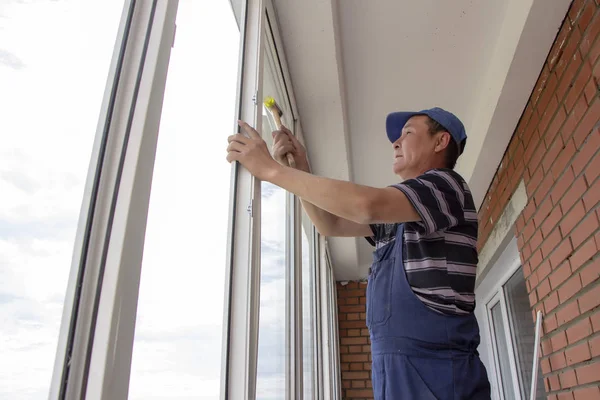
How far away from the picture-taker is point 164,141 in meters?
0.91

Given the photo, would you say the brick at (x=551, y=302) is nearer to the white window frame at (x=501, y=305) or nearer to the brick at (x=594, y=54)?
the white window frame at (x=501, y=305)

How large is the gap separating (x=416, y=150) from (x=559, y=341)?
4.05 feet

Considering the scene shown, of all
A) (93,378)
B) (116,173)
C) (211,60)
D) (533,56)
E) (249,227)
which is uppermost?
(533,56)

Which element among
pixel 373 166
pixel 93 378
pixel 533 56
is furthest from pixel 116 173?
pixel 373 166

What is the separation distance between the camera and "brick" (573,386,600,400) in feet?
5.68

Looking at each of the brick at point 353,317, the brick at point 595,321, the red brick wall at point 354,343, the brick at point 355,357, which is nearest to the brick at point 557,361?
the brick at point 595,321

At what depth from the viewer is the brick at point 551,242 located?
79.5 inches

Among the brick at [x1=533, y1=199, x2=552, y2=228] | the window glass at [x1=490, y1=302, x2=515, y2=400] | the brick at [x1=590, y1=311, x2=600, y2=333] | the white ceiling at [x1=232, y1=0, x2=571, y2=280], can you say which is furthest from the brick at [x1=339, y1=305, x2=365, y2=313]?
the brick at [x1=590, y1=311, x2=600, y2=333]

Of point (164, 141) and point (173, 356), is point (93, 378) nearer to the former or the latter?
point (173, 356)

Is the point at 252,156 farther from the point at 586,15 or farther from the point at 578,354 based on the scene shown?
the point at 578,354

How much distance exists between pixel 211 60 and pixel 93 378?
0.88 metres

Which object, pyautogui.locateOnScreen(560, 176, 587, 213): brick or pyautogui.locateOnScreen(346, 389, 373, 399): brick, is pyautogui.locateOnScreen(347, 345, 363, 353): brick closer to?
pyautogui.locateOnScreen(346, 389, 373, 399): brick

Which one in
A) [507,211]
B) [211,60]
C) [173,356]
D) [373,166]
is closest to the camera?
[173,356]

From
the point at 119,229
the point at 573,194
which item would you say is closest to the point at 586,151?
the point at 573,194
